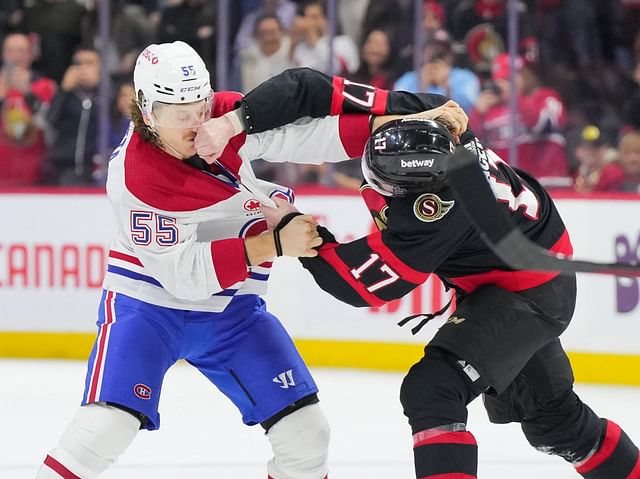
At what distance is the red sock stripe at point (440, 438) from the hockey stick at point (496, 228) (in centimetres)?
59

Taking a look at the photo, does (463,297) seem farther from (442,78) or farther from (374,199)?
(442,78)

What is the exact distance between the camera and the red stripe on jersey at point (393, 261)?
2.56 meters

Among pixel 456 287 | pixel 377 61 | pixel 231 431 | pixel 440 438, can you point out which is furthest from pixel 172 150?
pixel 377 61

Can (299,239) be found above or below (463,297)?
above

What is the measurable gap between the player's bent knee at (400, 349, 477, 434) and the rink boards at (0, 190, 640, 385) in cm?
247

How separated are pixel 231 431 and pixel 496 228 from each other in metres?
2.29

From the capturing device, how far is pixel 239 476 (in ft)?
11.9

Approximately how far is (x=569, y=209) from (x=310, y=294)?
1222 millimetres

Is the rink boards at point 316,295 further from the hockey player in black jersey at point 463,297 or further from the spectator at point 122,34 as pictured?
the hockey player in black jersey at point 463,297

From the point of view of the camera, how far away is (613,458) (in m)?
3.00

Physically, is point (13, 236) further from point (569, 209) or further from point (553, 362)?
point (553, 362)

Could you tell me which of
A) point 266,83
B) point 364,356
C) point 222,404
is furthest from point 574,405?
point 364,356

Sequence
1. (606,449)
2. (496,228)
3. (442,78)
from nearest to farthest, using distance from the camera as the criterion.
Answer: (496,228)
(606,449)
(442,78)

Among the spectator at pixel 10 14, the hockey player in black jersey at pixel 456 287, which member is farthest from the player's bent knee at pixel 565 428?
the spectator at pixel 10 14
